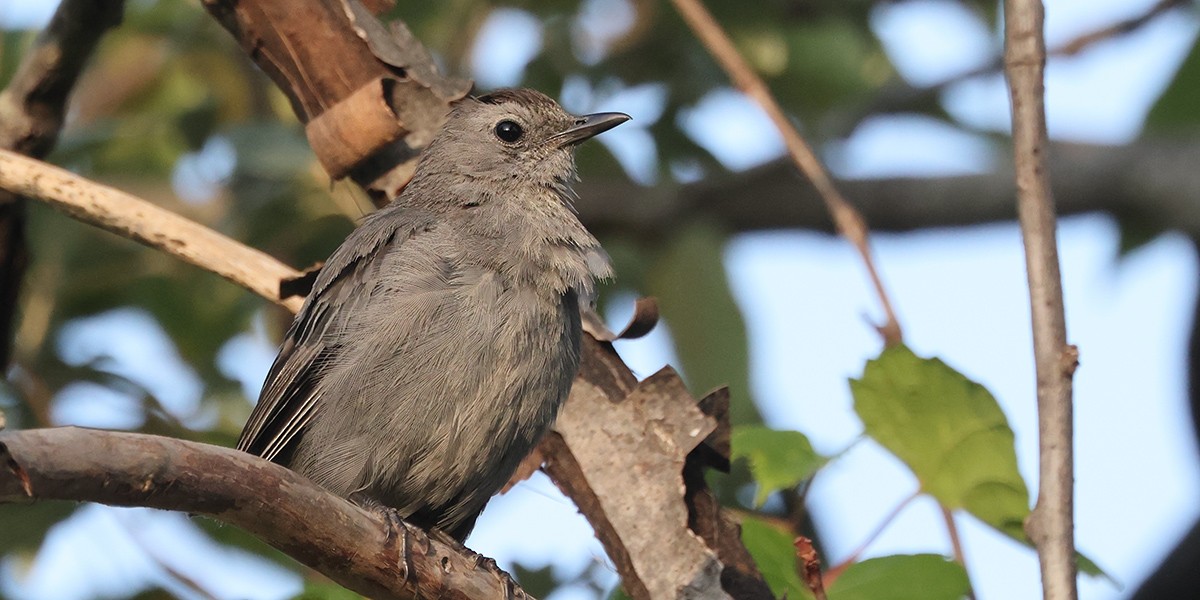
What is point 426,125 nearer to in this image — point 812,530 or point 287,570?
point 287,570

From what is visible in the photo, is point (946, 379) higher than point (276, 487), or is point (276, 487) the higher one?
point (946, 379)

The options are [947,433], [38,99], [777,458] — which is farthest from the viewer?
[38,99]

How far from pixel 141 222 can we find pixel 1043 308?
8.87 feet

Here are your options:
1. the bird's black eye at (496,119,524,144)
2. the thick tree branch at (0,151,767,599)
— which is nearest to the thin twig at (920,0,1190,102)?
the bird's black eye at (496,119,524,144)

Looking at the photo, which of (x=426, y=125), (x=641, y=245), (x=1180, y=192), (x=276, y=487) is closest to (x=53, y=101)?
(x=426, y=125)

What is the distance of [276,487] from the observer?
2955 millimetres

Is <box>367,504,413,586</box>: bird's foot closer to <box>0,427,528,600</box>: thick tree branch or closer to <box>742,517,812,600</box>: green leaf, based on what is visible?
<box>0,427,528,600</box>: thick tree branch

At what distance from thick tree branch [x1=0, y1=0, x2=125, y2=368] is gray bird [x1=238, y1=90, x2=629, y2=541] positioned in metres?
1.17

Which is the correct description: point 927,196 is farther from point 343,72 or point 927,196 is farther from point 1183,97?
point 343,72

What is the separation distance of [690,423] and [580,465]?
0.41 meters

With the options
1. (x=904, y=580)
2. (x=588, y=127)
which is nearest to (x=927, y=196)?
(x=588, y=127)

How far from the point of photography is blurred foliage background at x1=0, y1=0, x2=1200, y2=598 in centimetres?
546

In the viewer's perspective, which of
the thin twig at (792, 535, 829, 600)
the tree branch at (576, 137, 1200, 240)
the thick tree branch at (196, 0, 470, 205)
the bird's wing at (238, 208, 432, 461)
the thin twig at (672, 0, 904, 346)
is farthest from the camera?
the tree branch at (576, 137, 1200, 240)

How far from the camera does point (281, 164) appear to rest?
5309mm
